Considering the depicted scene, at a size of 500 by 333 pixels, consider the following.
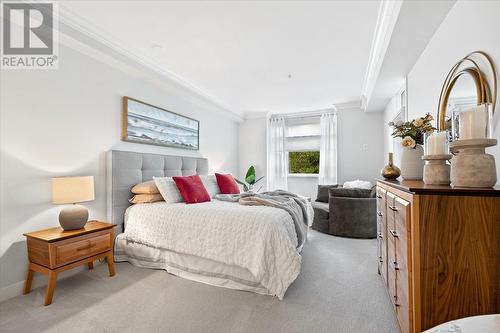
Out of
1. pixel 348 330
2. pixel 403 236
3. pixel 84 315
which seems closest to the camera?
pixel 403 236

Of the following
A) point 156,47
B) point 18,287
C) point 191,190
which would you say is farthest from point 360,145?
point 18,287

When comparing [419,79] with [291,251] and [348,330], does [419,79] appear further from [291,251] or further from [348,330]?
[348,330]

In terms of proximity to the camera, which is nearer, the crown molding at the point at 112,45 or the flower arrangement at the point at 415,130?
the flower arrangement at the point at 415,130

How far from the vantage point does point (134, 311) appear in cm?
181

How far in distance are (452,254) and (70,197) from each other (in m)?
2.82

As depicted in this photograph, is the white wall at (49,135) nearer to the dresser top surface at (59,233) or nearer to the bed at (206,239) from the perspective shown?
the dresser top surface at (59,233)

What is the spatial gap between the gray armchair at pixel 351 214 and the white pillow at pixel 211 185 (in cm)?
192

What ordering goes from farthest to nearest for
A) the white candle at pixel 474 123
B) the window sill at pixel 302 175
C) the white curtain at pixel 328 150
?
the window sill at pixel 302 175 < the white curtain at pixel 328 150 < the white candle at pixel 474 123

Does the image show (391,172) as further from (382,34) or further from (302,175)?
(302,175)

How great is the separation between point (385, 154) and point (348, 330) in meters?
4.07

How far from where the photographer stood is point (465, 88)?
1514mm

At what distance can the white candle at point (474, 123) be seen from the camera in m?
1.11

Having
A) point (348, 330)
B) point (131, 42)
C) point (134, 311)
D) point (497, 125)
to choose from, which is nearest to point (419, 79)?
point (497, 125)

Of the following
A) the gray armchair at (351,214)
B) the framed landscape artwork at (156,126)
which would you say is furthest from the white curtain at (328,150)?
the framed landscape artwork at (156,126)
